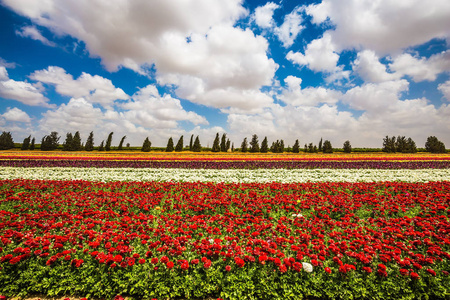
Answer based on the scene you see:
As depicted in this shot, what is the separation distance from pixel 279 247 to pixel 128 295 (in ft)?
11.1

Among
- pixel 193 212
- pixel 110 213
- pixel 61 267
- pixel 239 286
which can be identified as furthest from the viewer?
pixel 193 212

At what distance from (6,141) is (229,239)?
104 m

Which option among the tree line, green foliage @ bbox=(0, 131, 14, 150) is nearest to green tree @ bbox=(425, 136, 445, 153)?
the tree line

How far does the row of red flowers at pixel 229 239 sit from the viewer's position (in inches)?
156

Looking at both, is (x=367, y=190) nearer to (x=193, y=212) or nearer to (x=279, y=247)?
(x=279, y=247)

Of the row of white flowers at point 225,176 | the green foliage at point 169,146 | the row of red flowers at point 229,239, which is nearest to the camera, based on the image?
the row of red flowers at point 229,239

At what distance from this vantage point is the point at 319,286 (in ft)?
12.5

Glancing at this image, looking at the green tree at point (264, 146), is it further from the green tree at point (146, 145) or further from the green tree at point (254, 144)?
the green tree at point (146, 145)

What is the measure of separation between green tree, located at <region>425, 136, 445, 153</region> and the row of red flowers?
8616 centimetres

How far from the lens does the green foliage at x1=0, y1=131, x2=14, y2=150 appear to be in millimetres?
70613

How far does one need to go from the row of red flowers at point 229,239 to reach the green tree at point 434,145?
86.2 metres

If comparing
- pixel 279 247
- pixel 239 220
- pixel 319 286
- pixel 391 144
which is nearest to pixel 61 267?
pixel 239 220

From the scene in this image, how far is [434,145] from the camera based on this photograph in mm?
70438

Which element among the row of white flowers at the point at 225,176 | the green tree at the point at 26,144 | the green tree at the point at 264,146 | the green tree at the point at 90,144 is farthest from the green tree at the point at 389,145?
the green tree at the point at 26,144
